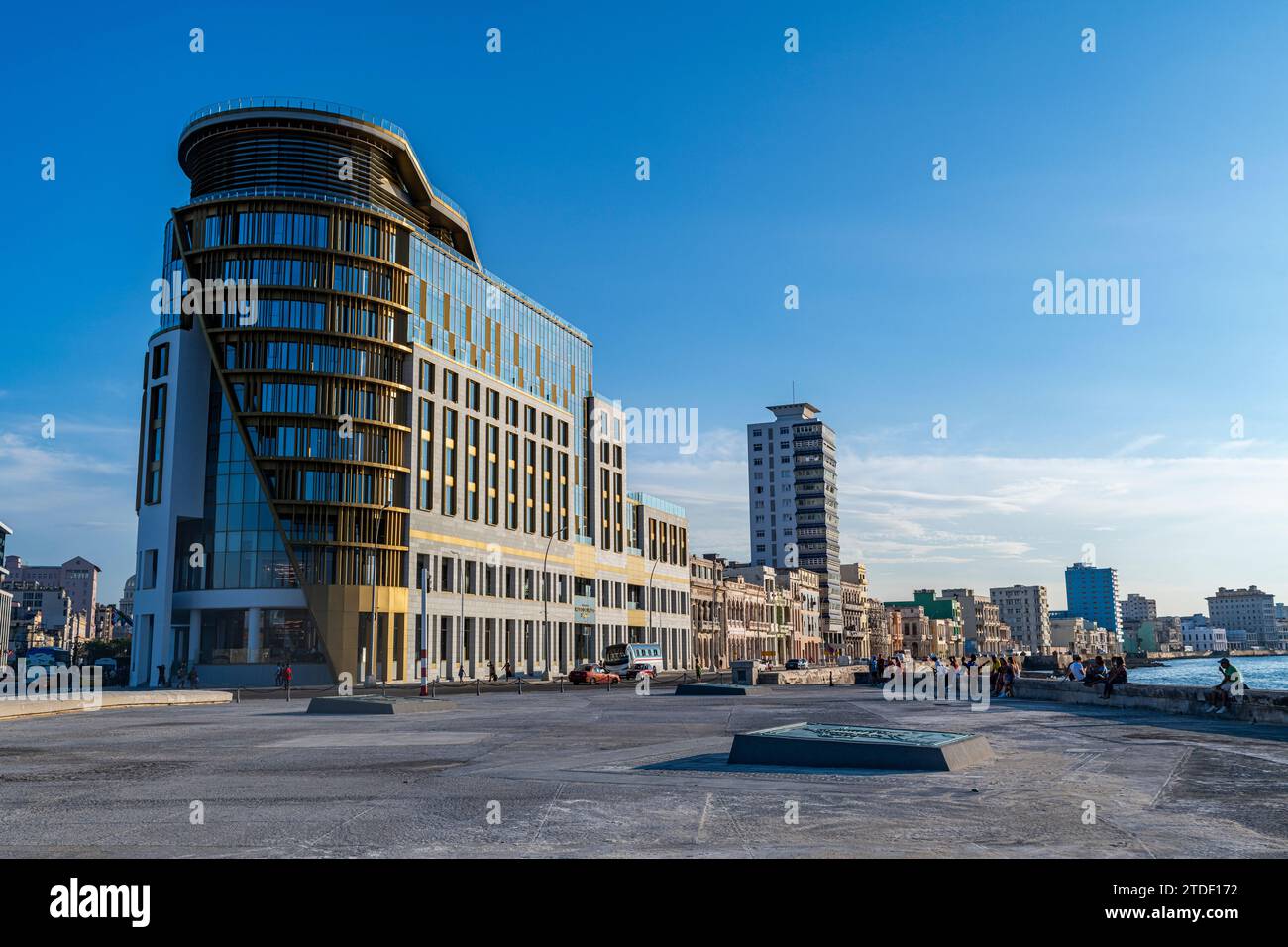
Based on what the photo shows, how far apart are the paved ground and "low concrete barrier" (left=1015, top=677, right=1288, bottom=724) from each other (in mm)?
1929

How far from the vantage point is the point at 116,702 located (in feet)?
124

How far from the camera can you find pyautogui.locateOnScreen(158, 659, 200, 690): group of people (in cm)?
6488

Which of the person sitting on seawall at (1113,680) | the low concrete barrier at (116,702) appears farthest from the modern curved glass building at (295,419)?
the person sitting on seawall at (1113,680)

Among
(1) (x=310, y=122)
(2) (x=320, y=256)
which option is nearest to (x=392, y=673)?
(2) (x=320, y=256)

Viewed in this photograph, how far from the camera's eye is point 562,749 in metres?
18.0

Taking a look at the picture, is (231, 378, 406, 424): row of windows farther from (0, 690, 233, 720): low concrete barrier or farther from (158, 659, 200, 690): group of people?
(0, 690, 233, 720): low concrete barrier

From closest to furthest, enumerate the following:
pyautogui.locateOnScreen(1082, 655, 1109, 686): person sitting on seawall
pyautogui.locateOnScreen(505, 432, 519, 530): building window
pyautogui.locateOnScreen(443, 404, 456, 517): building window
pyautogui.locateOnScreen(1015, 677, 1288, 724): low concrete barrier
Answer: pyautogui.locateOnScreen(1015, 677, 1288, 724): low concrete barrier → pyautogui.locateOnScreen(1082, 655, 1109, 686): person sitting on seawall → pyautogui.locateOnScreen(443, 404, 456, 517): building window → pyautogui.locateOnScreen(505, 432, 519, 530): building window

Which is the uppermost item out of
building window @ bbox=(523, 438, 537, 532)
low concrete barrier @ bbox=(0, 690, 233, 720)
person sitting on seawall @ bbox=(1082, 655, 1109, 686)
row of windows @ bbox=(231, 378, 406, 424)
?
row of windows @ bbox=(231, 378, 406, 424)

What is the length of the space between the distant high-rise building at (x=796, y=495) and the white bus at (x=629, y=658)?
9614cm

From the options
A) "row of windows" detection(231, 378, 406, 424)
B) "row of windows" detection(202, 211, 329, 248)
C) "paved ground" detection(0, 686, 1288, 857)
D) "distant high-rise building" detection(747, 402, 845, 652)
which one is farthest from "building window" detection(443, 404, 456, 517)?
"distant high-rise building" detection(747, 402, 845, 652)

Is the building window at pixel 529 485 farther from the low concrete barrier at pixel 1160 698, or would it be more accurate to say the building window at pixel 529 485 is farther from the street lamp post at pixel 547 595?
the low concrete barrier at pixel 1160 698

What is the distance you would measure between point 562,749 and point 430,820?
8.21 m

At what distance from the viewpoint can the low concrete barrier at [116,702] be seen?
30064 mm
